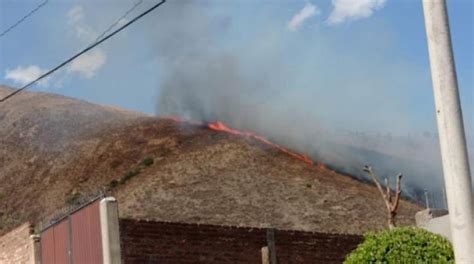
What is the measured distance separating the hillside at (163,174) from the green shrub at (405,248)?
28.8m

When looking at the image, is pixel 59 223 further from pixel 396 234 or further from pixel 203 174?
pixel 203 174

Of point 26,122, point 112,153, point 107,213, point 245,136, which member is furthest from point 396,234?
point 26,122

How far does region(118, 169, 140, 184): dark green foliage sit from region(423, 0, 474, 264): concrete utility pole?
4821 centimetres

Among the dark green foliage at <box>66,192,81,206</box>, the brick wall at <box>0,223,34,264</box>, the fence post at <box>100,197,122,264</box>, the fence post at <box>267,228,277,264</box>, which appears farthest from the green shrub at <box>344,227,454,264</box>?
the dark green foliage at <box>66,192,81,206</box>

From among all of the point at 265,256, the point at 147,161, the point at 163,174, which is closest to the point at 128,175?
the point at 147,161

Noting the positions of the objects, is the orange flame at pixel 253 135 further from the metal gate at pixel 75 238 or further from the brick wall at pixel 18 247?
the metal gate at pixel 75 238

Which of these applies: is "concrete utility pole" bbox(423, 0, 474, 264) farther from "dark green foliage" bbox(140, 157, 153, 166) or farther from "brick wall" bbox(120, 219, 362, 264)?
"dark green foliage" bbox(140, 157, 153, 166)

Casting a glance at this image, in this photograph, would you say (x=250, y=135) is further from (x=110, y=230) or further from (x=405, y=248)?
(x=405, y=248)

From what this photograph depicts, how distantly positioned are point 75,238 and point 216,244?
3.43 m

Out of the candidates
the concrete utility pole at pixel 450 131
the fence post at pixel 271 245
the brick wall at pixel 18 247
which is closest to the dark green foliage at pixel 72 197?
the brick wall at pixel 18 247

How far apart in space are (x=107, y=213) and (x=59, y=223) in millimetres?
2829

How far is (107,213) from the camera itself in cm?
2047

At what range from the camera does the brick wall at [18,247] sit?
24.5 meters

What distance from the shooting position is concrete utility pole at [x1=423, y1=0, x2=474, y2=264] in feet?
25.6
